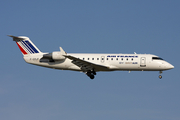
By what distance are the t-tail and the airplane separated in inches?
27.5

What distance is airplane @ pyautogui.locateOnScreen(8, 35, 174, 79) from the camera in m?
40.5

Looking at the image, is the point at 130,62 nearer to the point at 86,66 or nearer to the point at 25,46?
the point at 86,66

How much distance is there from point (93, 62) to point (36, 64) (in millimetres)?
8839

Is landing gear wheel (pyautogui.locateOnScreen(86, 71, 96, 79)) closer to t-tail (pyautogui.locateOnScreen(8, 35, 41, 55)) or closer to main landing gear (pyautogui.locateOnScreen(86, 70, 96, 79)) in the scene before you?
main landing gear (pyautogui.locateOnScreen(86, 70, 96, 79))

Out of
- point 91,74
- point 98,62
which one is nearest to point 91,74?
point 91,74

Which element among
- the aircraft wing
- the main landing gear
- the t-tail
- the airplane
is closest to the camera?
the aircraft wing

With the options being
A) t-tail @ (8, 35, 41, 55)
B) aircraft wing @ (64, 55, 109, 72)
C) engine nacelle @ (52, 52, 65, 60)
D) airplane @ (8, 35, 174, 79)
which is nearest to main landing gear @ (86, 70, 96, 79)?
airplane @ (8, 35, 174, 79)

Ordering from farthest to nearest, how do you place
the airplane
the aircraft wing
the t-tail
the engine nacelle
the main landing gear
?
1. the t-tail
2. the main landing gear
3. the engine nacelle
4. the airplane
5. the aircraft wing

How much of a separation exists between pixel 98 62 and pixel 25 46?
38.8 ft

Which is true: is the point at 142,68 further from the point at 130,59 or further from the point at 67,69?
the point at 67,69

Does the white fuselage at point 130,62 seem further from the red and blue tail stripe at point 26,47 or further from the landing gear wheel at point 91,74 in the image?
the red and blue tail stripe at point 26,47

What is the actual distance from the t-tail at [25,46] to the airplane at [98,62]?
2.30 feet

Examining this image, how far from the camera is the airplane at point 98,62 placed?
4053 centimetres

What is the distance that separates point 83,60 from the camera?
3919 cm
